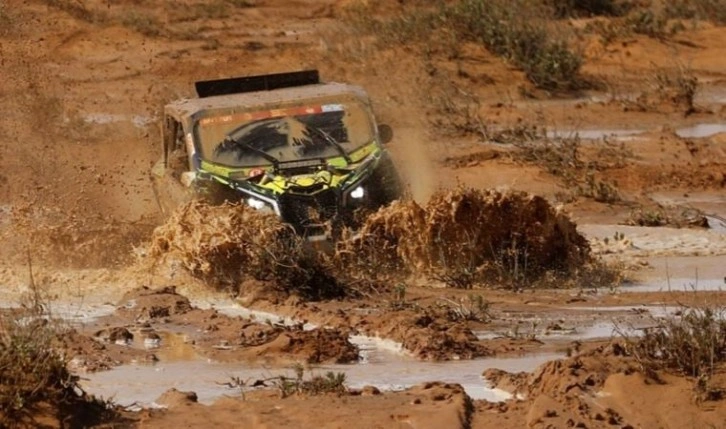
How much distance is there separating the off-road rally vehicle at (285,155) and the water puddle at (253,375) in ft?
9.51

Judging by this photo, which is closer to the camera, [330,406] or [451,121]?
[330,406]

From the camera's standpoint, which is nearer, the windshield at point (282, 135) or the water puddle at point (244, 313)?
the water puddle at point (244, 313)

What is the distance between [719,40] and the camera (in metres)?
27.8

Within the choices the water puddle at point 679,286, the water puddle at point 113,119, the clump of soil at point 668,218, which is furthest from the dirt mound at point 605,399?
the water puddle at point 113,119

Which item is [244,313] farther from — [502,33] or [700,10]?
[700,10]

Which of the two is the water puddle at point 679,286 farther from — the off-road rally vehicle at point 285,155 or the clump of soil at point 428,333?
the clump of soil at point 428,333

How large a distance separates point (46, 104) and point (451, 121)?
5868mm

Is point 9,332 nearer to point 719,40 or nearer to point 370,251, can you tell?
point 370,251

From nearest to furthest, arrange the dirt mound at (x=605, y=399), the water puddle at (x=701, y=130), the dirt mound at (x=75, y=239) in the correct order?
1. the dirt mound at (x=605, y=399)
2. the dirt mound at (x=75, y=239)
3. the water puddle at (x=701, y=130)

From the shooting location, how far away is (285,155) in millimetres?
13383

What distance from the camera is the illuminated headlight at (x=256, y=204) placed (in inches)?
507

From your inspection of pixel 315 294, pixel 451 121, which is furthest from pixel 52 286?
pixel 451 121

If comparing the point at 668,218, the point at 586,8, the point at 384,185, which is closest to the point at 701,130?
the point at 668,218

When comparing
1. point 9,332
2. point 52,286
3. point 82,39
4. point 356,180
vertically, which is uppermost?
point 9,332
